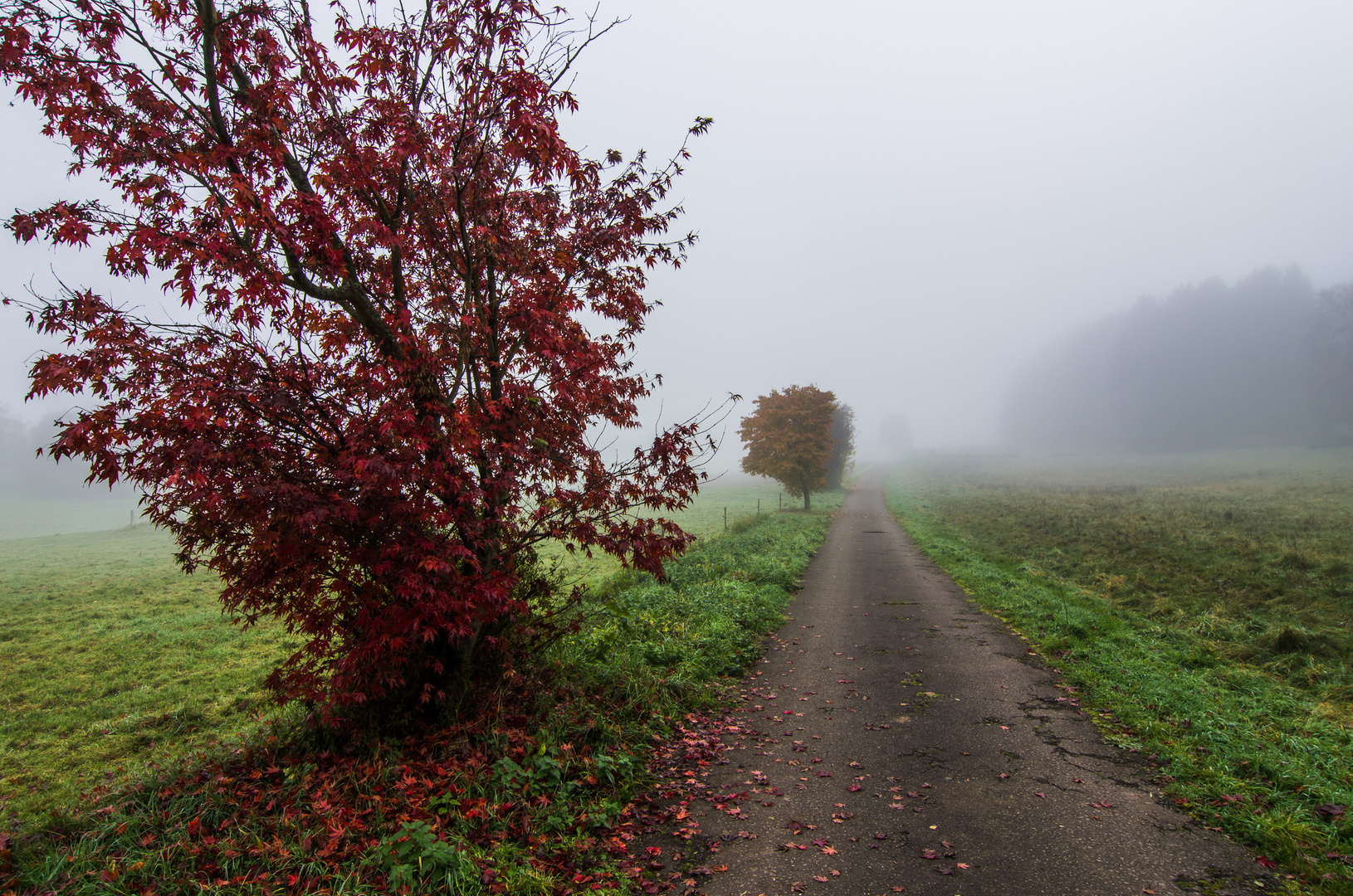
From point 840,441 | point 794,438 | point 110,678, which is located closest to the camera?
point 110,678

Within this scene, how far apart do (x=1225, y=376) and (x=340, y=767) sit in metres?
127

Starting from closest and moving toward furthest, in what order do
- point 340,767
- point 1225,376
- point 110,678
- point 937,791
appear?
point 340,767 → point 937,791 → point 110,678 → point 1225,376

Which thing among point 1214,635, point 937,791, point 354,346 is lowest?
point 1214,635

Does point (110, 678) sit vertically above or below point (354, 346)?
below

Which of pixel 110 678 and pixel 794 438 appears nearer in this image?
pixel 110 678

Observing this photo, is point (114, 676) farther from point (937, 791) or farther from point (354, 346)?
point (937, 791)

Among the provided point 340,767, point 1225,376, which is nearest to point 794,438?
point 340,767

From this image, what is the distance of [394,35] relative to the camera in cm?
562

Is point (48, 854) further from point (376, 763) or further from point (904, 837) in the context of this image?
point (904, 837)

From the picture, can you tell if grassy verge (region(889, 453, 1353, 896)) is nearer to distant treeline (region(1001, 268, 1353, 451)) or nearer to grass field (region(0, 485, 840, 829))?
grass field (region(0, 485, 840, 829))

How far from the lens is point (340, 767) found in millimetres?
5148

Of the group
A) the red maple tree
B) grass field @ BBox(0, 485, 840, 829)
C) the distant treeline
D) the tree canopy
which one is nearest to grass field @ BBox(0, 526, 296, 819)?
grass field @ BBox(0, 485, 840, 829)

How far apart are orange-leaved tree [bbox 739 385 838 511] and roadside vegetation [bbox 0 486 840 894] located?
2388 cm

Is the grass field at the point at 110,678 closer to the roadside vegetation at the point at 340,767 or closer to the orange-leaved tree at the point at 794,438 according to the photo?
the roadside vegetation at the point at 340,767
